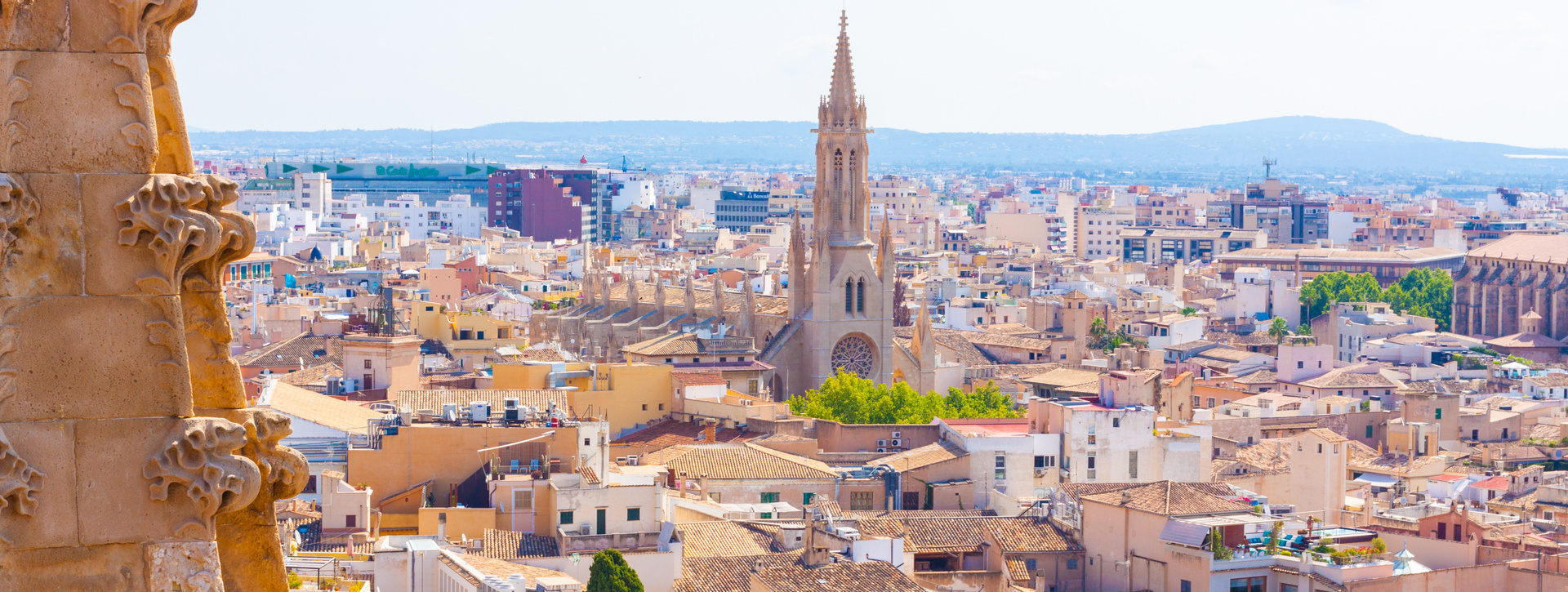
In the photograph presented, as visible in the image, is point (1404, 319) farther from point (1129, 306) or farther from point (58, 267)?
point (58, 267)

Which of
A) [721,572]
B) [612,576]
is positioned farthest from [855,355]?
[612,576]

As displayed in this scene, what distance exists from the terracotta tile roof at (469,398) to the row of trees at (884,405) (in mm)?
12257

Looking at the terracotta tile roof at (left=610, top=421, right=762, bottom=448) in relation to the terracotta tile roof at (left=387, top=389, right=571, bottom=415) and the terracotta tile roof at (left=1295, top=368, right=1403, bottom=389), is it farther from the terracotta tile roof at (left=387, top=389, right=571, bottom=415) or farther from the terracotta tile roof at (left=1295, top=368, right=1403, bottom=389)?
the terracotta tile roof at (left=1295, top=368, right=1403, bottom=389)

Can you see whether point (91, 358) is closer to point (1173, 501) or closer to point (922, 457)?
point (1173, 501)

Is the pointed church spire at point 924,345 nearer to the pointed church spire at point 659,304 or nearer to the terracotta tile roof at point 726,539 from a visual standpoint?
the pointed church spire at point 659,304

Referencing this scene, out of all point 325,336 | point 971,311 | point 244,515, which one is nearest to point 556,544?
point 244,515

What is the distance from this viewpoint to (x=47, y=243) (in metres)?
4.96

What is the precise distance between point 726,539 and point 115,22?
82.2 feet

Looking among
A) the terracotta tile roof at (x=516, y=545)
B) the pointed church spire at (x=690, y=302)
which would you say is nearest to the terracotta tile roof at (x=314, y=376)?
the terracotta tile roof at (x=516, y=545)

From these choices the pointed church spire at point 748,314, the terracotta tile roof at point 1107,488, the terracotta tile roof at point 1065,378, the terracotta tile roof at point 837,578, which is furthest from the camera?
the pointed church spire at point 748,314

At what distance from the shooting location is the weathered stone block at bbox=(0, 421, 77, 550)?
4895mm

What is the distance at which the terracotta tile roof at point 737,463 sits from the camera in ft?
122

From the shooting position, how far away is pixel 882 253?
69125 mm

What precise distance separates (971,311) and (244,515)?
90.6 meters
